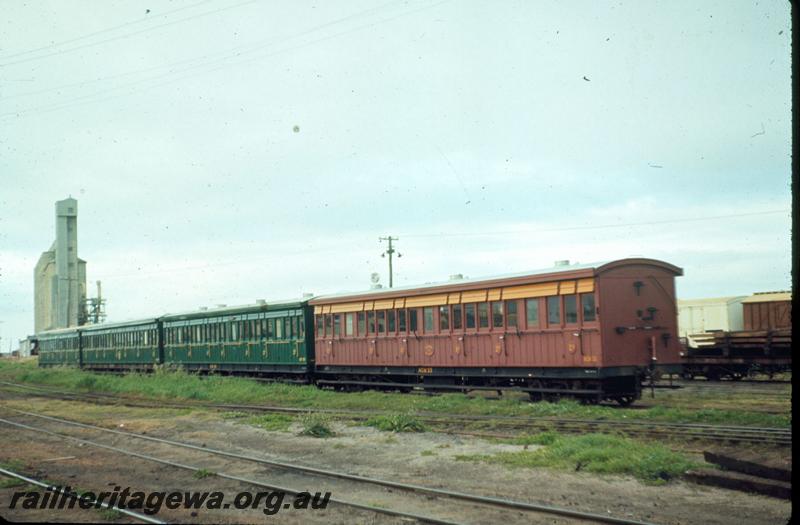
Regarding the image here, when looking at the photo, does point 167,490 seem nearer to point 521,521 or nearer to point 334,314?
point 521,521

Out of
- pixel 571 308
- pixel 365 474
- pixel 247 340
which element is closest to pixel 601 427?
pixel 571 308

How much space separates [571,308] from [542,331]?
98 centimetres

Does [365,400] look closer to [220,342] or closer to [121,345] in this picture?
[220,342]

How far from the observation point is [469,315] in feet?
62.9

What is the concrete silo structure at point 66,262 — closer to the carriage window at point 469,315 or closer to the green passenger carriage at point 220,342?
the green passenger carriage at point 220,342

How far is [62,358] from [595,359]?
45801mm

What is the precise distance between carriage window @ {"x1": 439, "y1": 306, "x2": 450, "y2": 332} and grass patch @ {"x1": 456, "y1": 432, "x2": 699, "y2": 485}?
7724 millimetres

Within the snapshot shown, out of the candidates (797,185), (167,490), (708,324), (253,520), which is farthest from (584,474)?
(708,324)

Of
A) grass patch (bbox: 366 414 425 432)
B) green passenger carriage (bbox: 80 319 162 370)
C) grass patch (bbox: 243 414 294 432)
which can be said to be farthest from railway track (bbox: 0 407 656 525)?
green passenger carriage (bbox: 80 319 162 370)

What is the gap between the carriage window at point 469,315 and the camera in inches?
750

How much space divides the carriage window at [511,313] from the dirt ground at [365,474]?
4.86m

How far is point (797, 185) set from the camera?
3.38m

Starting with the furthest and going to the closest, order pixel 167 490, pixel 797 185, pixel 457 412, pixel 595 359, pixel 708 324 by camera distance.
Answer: pixel 708 324, pixel 457 412, pixel 595 359, pixel 167 490, pixel 797 185

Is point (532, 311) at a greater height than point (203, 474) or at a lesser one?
greater
